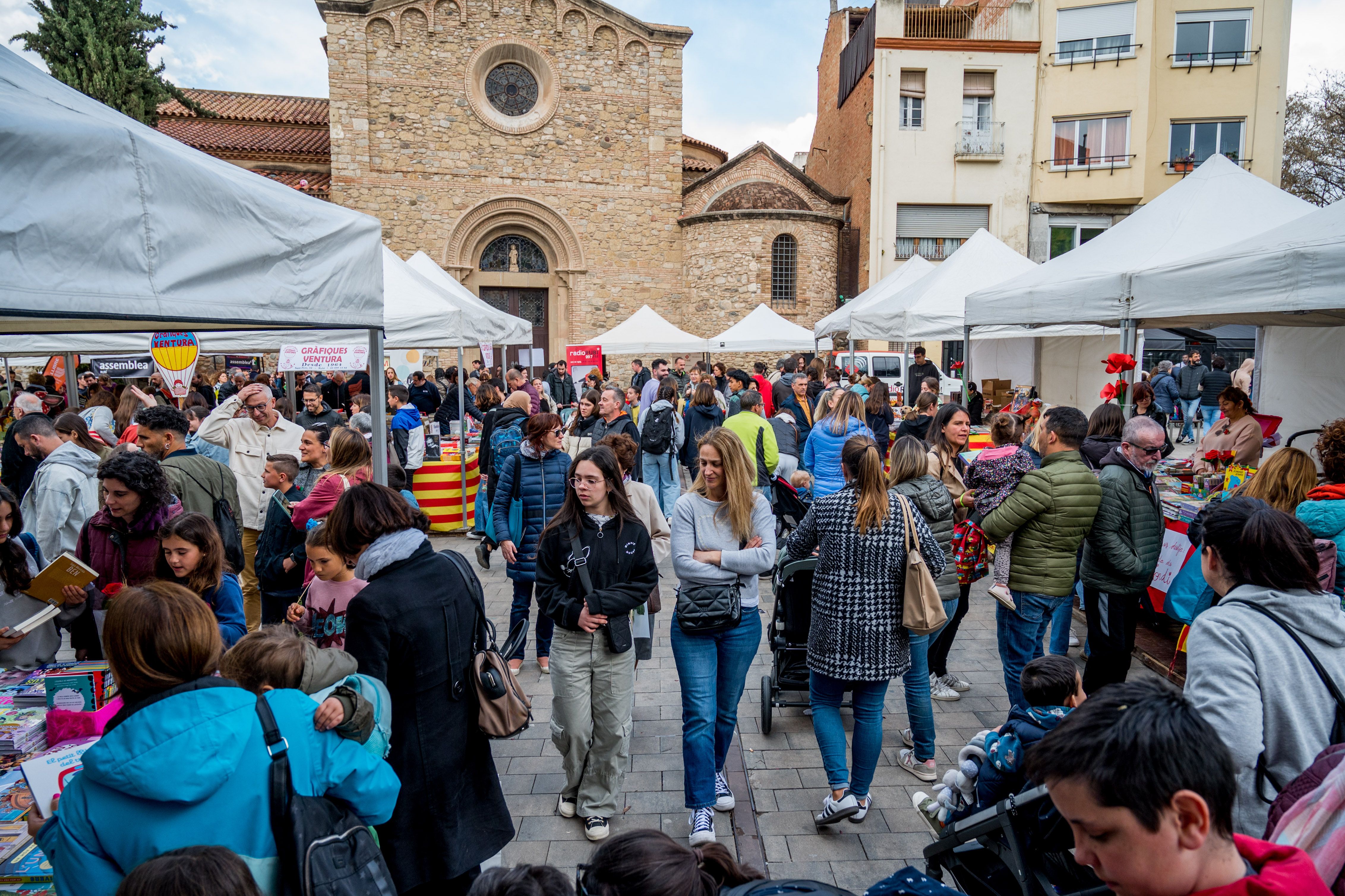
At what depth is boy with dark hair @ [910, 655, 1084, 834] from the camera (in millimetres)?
2328

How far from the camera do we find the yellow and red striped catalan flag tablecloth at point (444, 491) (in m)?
9.48

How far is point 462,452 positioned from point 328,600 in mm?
6412

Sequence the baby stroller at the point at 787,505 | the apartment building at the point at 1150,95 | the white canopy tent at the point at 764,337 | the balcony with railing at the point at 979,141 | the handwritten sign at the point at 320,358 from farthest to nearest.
Answer: the balcony with railing at the point at 979,141
the apartment building at the point at 1150,95
the white canopy tent at the point at 764,337
the handwritten sign at the point at 320,358
the baby stroller at the point at 787,505

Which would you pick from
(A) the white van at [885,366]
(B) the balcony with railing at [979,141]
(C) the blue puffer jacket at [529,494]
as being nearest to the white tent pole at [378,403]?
(C) the blue puffer jacket at [529,494]

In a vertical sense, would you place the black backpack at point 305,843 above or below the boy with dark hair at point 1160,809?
below

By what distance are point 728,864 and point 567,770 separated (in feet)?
7.63

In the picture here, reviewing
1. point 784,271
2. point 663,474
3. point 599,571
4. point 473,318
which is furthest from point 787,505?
point 784,271

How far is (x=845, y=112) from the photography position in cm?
2575

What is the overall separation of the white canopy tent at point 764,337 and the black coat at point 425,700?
43.9 feet

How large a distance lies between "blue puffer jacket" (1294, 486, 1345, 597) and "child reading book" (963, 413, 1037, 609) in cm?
122

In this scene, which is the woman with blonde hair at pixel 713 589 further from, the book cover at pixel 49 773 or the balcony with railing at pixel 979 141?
the balcony with railing at pixel 979 141

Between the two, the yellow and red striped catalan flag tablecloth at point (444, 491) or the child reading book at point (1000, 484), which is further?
the yellow and red striped catalan flag tablecloth at point (444, 491)

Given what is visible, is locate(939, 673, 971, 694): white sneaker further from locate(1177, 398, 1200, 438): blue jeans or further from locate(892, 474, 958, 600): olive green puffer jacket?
locate(1177, 398, 1200, 438): blue jeans

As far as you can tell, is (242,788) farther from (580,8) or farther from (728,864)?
(580,8)
